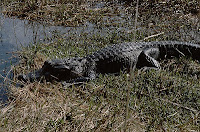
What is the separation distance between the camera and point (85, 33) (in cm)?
623

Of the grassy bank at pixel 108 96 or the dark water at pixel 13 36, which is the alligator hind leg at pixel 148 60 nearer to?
the grassy bank at pixel 108 96

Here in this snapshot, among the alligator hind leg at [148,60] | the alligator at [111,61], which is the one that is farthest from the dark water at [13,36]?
the alligator hind leg at [148,60]

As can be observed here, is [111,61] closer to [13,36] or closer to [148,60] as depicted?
[148,60]

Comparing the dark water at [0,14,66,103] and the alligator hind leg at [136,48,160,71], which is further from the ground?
the dark water at [0,14,66,103]

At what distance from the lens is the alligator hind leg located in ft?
15.5

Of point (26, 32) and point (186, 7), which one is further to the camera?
point (186, 7)

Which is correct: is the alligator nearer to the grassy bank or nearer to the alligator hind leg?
the alligator hind leg

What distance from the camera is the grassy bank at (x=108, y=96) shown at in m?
3.20

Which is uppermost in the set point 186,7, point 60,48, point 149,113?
point 186,7

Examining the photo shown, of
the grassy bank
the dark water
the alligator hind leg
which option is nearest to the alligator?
the alligator hind leg

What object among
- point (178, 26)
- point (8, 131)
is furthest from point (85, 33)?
point (8, 131)

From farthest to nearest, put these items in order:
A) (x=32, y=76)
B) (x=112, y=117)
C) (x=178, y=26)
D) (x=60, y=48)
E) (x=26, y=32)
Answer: (x=178, y=26) → (x=26, y=32) → (x=60, y=48) → (x=32, y=76) → (x=112, y=117)

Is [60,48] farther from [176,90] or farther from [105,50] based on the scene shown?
[176,90]

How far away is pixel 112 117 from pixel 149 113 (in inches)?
20.8
